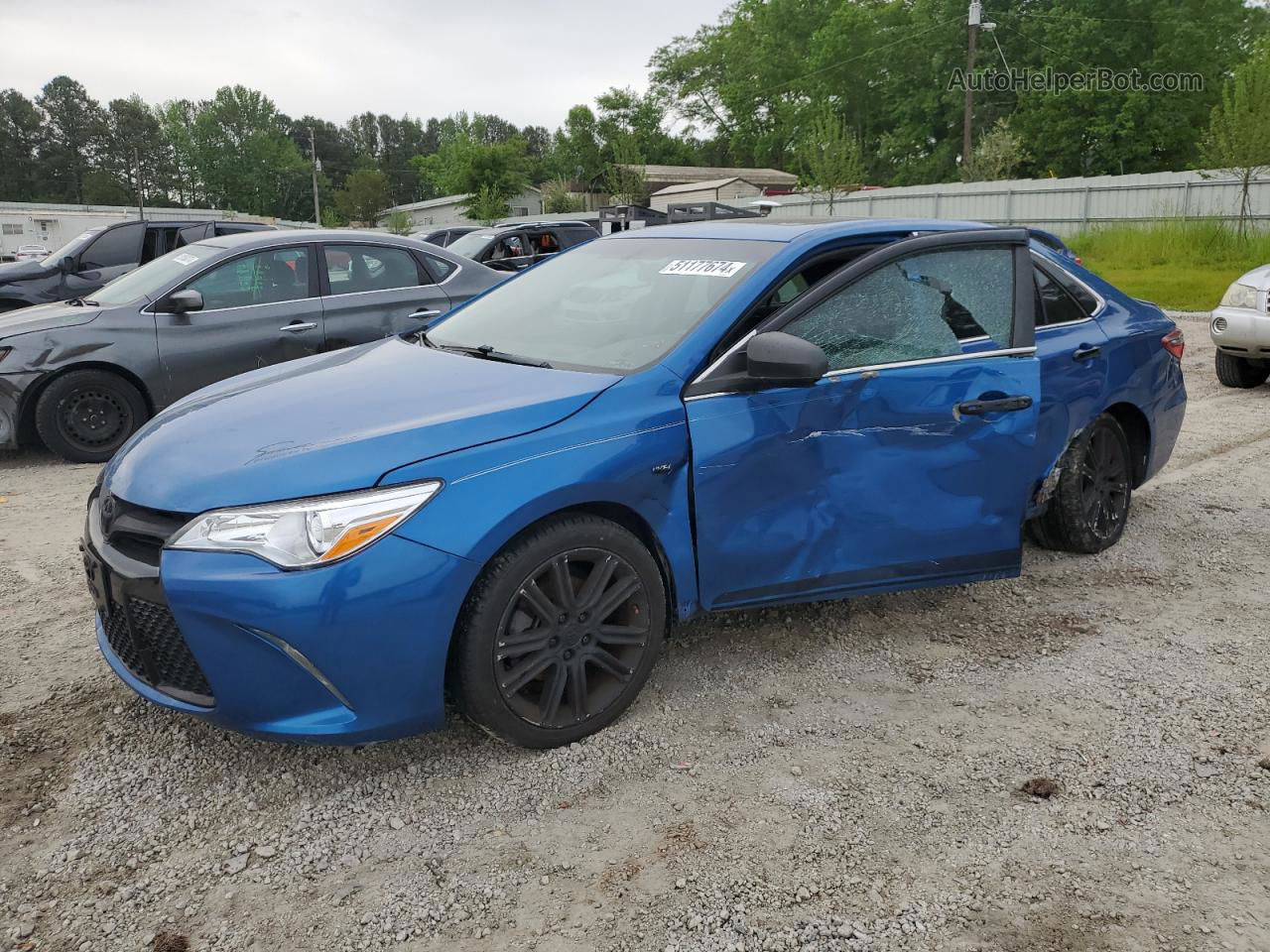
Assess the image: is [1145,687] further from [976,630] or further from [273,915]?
[273,915]

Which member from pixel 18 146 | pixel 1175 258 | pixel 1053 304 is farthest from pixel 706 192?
pixel 18 146

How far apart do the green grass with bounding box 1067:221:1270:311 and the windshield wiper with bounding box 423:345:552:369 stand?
56.5 feet

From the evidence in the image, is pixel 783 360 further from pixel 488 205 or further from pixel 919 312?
pixel 488 205

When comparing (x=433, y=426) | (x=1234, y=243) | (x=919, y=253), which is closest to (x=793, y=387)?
(x=919, y=253)

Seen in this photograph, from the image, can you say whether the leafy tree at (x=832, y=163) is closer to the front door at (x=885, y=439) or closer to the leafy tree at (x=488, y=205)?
the leafy tree at (x=488, y=205)

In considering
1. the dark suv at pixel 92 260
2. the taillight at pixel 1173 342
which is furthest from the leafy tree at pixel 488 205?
the taillight at pixel 1173 342

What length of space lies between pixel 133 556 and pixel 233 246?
208 inches

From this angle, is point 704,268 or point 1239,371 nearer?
point 704,268

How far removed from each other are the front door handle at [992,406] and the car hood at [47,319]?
6.10 m

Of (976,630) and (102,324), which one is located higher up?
(102,324)

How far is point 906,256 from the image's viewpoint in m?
3.83

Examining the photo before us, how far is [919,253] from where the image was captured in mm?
3875

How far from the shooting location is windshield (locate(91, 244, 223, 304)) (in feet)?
24.2

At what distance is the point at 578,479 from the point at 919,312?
5.33 ft
